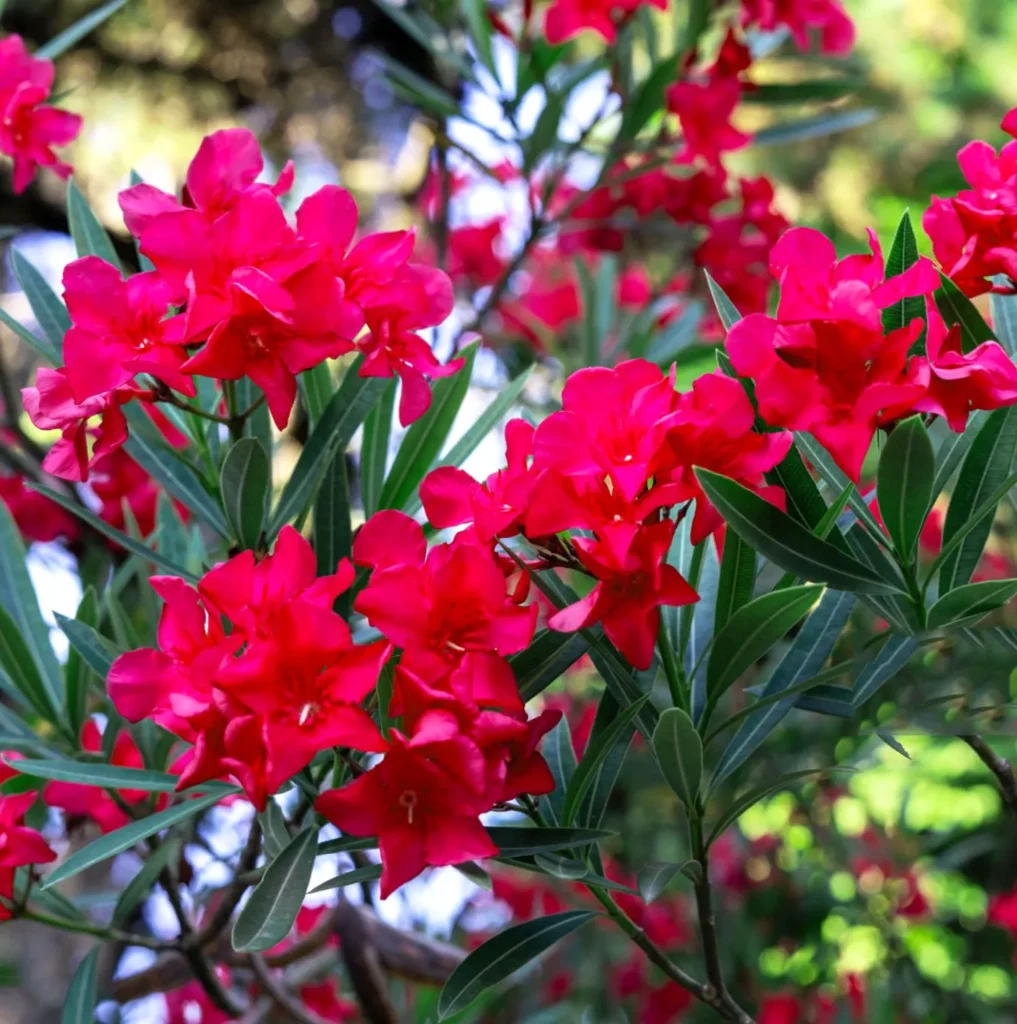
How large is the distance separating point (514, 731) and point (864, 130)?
4651 millimetres

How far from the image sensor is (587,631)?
61 cm

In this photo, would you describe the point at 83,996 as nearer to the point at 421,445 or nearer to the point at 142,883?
the point at 142,883

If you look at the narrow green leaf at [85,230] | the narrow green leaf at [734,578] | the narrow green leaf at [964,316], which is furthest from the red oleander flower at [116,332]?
the narrow green leaf at [964,316]

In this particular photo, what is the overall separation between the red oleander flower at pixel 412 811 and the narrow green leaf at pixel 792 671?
0.68 feet

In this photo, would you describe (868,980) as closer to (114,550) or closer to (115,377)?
(114,550)

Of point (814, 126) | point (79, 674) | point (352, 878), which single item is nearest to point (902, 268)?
point (352, 878)

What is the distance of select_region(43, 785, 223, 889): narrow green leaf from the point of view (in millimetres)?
639

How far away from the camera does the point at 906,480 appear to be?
1.84 ft

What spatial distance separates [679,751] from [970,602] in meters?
0.17

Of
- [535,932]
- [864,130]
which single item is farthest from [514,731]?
[864,130]

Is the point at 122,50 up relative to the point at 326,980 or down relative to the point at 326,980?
up

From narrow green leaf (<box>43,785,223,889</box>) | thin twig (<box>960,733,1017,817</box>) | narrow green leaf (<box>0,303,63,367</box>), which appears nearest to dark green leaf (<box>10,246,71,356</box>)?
narrow green leaf (<box>0,303,63,367</box>)

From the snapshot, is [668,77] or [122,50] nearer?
[668,77]

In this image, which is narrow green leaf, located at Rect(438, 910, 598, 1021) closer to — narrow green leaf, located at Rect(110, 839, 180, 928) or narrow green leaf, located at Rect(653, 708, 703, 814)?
narrow green leaf, located at Rect(653, 708, 703, 814)
